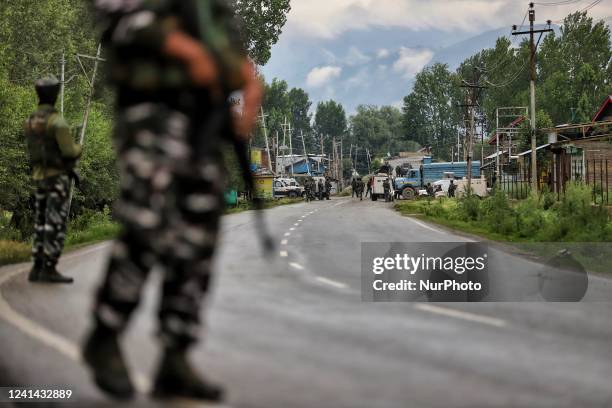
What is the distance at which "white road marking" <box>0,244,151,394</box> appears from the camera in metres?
2.59

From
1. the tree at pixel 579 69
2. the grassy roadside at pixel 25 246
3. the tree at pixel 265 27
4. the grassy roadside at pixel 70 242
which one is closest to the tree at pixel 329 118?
the tree at pixel 265 27

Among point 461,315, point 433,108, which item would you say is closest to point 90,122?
point 461,315

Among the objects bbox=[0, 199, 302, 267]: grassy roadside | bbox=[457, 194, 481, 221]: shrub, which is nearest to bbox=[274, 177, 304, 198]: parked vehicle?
bbox=[457, 194, 481, 221]: shrub

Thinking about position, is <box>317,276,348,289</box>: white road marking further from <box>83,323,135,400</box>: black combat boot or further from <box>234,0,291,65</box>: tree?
<box>83,323,135,400</box>: black combat boot

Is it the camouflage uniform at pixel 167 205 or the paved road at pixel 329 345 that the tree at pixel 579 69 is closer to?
the paved road at pixel 329 345

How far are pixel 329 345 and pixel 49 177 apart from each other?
2.05 metres

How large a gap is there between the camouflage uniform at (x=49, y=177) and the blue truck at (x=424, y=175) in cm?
5492

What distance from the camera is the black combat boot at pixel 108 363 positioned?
8.33 ft

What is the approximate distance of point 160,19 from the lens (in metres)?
2.21

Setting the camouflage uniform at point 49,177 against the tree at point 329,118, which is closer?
the camouflage uniform at point 49,177

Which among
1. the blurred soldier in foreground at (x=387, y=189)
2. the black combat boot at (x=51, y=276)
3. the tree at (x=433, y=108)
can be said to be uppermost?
the tree at (x=433, y=108)

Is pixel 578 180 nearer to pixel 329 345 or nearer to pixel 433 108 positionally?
pixel 433 108

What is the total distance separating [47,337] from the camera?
3244 millimetres

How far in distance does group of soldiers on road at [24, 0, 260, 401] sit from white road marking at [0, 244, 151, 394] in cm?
6
